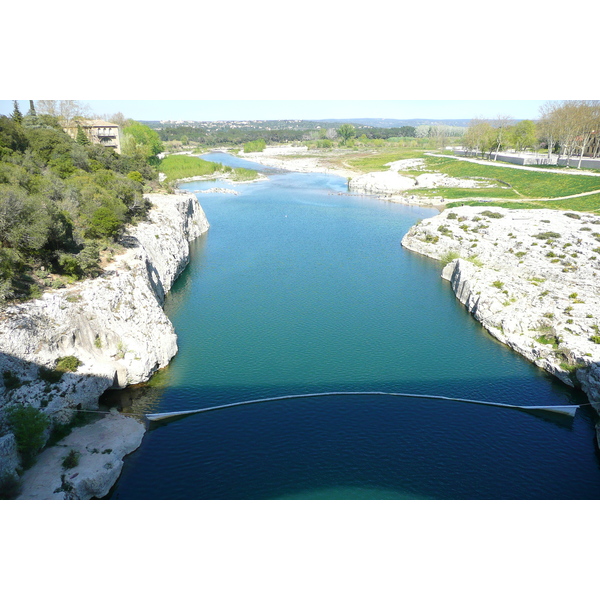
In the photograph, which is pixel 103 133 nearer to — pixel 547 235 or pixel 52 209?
pixel 52 209

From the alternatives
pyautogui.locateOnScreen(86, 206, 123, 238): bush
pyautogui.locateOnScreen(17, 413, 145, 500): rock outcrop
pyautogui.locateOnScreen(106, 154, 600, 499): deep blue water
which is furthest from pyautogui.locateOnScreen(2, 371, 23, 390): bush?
pyautogui.locateOnScreen(86, 206, 123, 238): bush

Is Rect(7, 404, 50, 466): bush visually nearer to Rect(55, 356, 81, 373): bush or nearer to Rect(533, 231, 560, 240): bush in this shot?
Rect(55, 356, 81, 373): bush

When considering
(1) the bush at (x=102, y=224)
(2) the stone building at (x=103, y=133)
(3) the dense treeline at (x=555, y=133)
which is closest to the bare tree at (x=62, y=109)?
(2) the stone building at (x=103, y=133)

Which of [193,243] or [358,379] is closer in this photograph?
[358,379]

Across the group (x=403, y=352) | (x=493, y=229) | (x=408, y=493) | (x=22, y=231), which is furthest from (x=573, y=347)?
(x=22, y=231)

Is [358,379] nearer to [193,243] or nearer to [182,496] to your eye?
[182,496]
